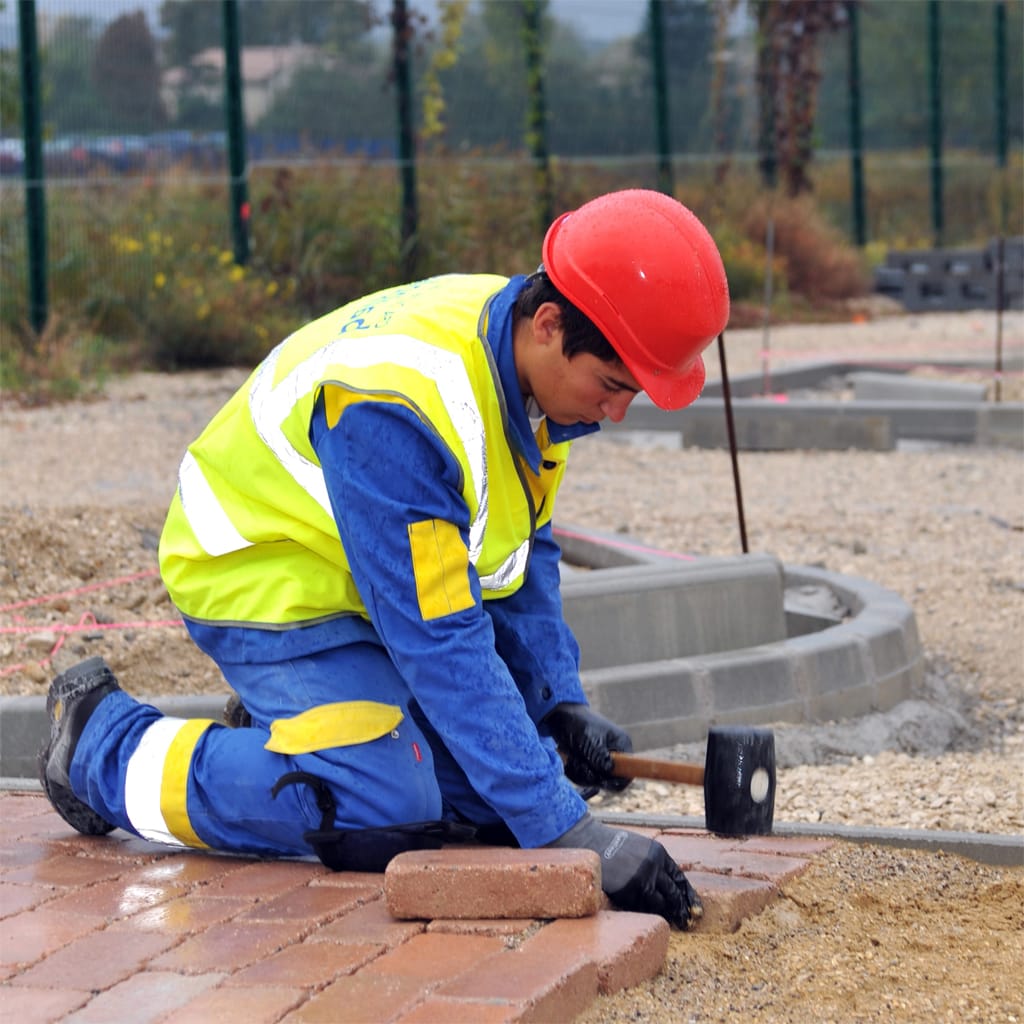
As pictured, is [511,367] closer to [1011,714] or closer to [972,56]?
[1011,714]

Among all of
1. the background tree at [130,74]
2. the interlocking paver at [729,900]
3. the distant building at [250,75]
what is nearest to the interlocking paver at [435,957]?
the interlocking paver at [729,900]

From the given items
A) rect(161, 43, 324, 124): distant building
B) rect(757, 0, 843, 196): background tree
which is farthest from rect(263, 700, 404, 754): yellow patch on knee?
rect(757, 0, 843, 196): background tree

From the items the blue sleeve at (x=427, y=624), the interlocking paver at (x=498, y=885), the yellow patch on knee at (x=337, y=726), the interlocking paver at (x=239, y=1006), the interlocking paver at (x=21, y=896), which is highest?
the blue sleeve at (x=427, y=624)

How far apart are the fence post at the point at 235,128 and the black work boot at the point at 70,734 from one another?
10.6m

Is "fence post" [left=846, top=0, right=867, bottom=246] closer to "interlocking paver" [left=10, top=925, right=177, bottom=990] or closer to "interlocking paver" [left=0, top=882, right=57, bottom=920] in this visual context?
"interlocking paver" [left=0, top=882, right=57, bottom=920]

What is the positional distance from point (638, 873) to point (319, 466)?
39.0 inches

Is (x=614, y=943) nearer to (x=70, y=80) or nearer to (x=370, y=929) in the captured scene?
(x=370, y=929)

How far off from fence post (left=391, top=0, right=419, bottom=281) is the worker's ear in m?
12.1

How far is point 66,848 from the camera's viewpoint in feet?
11.4

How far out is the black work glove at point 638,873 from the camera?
297 centimetres

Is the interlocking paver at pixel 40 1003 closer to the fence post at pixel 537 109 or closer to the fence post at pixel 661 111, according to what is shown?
the fence post at pixel 537 109

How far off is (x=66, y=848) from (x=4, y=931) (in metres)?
0.55

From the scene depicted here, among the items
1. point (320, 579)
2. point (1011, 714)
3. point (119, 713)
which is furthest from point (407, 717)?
point (1011, 714)

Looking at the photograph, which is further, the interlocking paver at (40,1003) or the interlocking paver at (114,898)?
the interlocking paver at (114,898)
